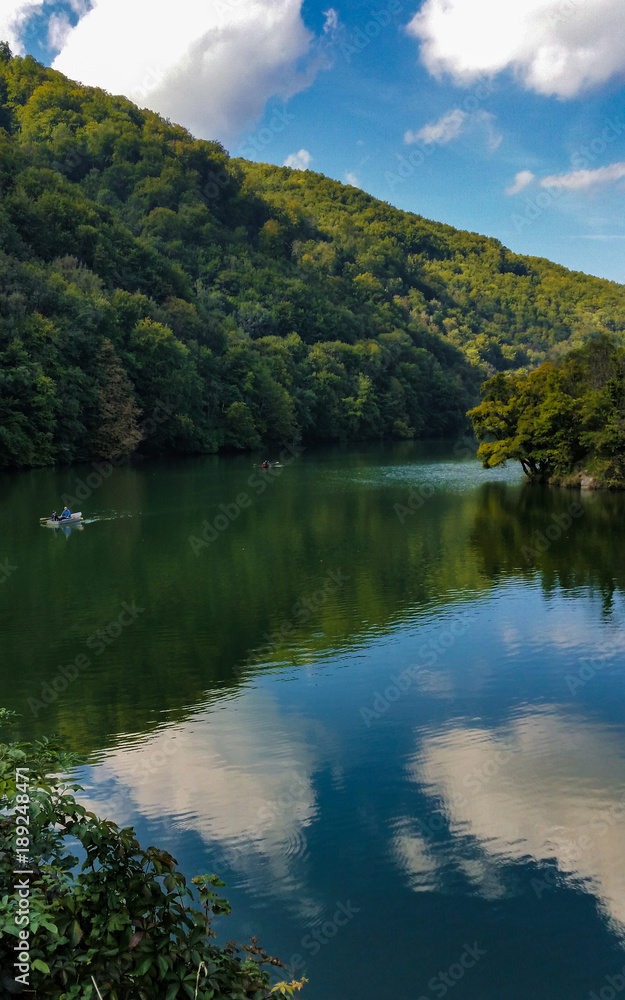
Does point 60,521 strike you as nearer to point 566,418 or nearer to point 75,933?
point 75,933

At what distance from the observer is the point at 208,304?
11244cm

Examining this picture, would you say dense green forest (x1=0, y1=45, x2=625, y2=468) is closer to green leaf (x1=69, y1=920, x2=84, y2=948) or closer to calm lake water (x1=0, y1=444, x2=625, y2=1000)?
calm lake water (x1=0, y1=444, x2=625, y2=1000)

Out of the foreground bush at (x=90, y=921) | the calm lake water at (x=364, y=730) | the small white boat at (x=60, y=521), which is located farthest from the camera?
the small white boat at (x=60, y=521)

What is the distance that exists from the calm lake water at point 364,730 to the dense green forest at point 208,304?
39.9 m

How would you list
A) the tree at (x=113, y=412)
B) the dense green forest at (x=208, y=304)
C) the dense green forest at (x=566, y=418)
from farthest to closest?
the tree at (x=113, y=412)
the dense green forest at (x=208, y=304)
the dense green forest at (x=566, y=418)

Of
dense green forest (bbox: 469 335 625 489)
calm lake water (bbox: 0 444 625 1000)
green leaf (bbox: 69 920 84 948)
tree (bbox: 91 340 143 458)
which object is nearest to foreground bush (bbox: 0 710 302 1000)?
green leaf (bbox: 69 920 84 948)

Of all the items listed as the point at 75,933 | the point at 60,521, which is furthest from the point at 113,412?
the point at 75,933

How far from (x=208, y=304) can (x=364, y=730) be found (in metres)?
106

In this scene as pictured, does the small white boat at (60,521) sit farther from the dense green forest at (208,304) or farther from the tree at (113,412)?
the tree at (113,412)

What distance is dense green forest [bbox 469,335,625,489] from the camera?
148ft

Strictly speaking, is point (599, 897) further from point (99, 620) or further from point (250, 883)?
point (99, 620)

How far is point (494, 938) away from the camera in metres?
7.76

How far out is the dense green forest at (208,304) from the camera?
224 ft

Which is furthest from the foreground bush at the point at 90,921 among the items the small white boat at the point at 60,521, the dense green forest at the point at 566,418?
the dense green forest at the point at 566,418
